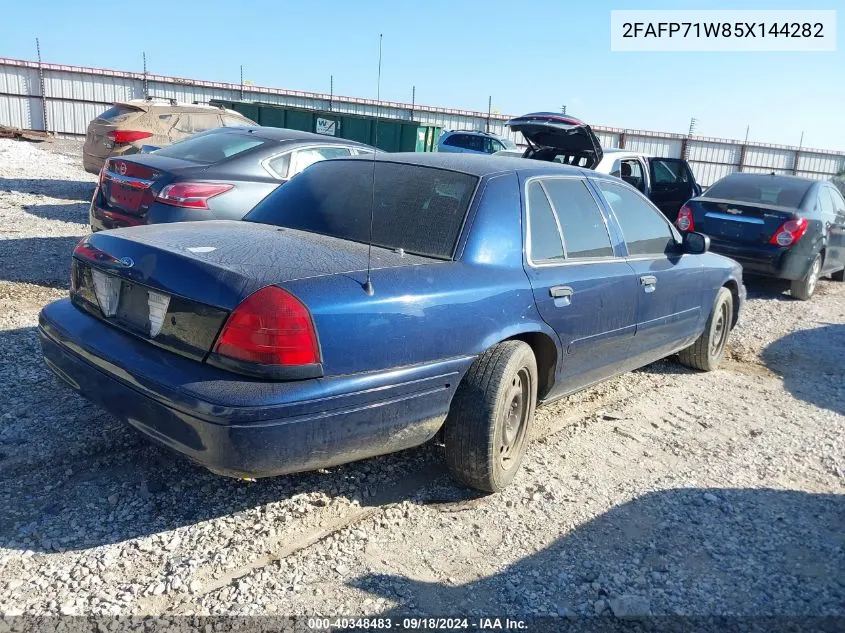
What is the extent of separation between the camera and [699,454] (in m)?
4.10

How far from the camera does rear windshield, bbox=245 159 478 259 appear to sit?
3324 mm

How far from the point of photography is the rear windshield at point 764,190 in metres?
8.88

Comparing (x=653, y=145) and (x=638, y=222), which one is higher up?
(x=638, y=222)

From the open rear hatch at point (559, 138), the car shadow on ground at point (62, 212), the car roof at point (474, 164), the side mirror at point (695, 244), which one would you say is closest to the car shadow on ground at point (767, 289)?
the open rear hatch at point (559, 138)

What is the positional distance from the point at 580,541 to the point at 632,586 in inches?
13.4

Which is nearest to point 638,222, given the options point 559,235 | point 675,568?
point 559,235

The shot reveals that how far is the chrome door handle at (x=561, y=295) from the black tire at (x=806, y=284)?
6.43m

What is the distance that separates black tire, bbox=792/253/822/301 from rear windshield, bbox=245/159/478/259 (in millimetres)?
6917

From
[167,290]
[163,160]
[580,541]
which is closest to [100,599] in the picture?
[167,290]

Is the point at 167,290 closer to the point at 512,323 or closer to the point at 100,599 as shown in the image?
the point at 100,599

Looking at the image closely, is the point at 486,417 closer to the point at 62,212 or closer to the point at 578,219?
the point at 578,219

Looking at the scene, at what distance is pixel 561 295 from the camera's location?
3568 mm

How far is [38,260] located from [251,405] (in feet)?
17.4

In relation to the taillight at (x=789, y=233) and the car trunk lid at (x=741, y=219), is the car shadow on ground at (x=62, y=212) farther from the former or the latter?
the taillight at (x=789, y=233)
